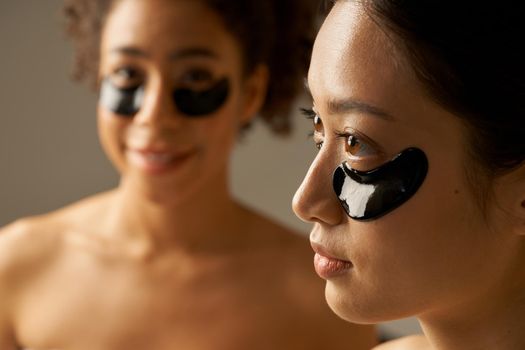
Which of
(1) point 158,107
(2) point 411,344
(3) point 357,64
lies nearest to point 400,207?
(3) point 357,64

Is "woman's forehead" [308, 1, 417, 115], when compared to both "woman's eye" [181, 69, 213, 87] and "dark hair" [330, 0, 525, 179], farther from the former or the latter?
"woman's eye" [181, 69, 213, 87]

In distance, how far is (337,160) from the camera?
3.12 ft

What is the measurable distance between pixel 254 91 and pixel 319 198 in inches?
28.3

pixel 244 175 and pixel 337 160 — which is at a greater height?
pixel 244 175

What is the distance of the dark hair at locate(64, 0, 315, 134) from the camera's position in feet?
5.15

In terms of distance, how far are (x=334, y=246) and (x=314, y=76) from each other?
0.16 meters

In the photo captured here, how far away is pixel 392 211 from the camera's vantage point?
A: 0.92 m

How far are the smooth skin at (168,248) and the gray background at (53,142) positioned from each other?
2.40 ft

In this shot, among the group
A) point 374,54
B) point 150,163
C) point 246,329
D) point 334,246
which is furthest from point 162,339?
point 374,54

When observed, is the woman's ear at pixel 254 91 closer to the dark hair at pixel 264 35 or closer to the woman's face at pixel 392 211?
the dark hair at pixel 264 35

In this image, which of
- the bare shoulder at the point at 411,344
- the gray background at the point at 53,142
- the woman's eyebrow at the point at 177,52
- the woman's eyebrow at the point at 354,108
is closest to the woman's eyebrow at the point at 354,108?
the woman's eyebrow at the point at 354,108

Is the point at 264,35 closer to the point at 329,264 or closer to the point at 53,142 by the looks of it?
the point at 329,264

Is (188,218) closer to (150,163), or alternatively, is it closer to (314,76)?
(150,163)

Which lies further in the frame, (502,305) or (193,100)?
(193,100)
